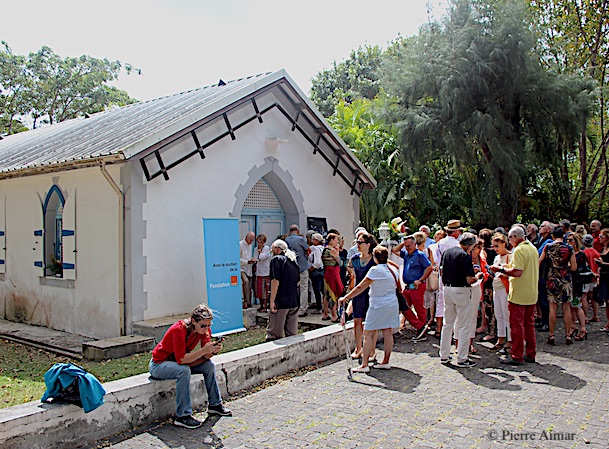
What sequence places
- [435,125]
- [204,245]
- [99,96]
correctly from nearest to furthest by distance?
[204,245] → [435,125] → [99,96]

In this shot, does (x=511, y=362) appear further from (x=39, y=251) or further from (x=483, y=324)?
(x=39, y=251)

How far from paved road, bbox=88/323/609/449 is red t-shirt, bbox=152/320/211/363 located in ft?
2.16

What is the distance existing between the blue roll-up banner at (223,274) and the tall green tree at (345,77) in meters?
30.1

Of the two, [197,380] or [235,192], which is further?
[235,192]

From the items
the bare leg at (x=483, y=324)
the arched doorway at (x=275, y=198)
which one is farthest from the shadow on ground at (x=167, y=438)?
the arched doorway at (x=275, y=198)

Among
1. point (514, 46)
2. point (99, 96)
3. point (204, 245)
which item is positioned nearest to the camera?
point (204, 245)

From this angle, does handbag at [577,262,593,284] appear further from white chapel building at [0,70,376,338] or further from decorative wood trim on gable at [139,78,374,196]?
decorative wood trim on gable at [139,78,374,196]

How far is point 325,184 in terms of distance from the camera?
12.9 m

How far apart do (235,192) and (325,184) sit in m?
2.93

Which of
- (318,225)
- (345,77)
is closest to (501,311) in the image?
(318,225)

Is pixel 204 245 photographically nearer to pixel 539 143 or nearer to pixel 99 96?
pixel 539 143

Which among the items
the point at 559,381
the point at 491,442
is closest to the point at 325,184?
the point at 559,381

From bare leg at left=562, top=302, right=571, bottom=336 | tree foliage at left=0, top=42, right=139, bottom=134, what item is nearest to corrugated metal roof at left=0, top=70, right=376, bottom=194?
bare leg at left=562, top=302, right=571, bottom=336

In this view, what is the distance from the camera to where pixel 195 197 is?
394 inches
